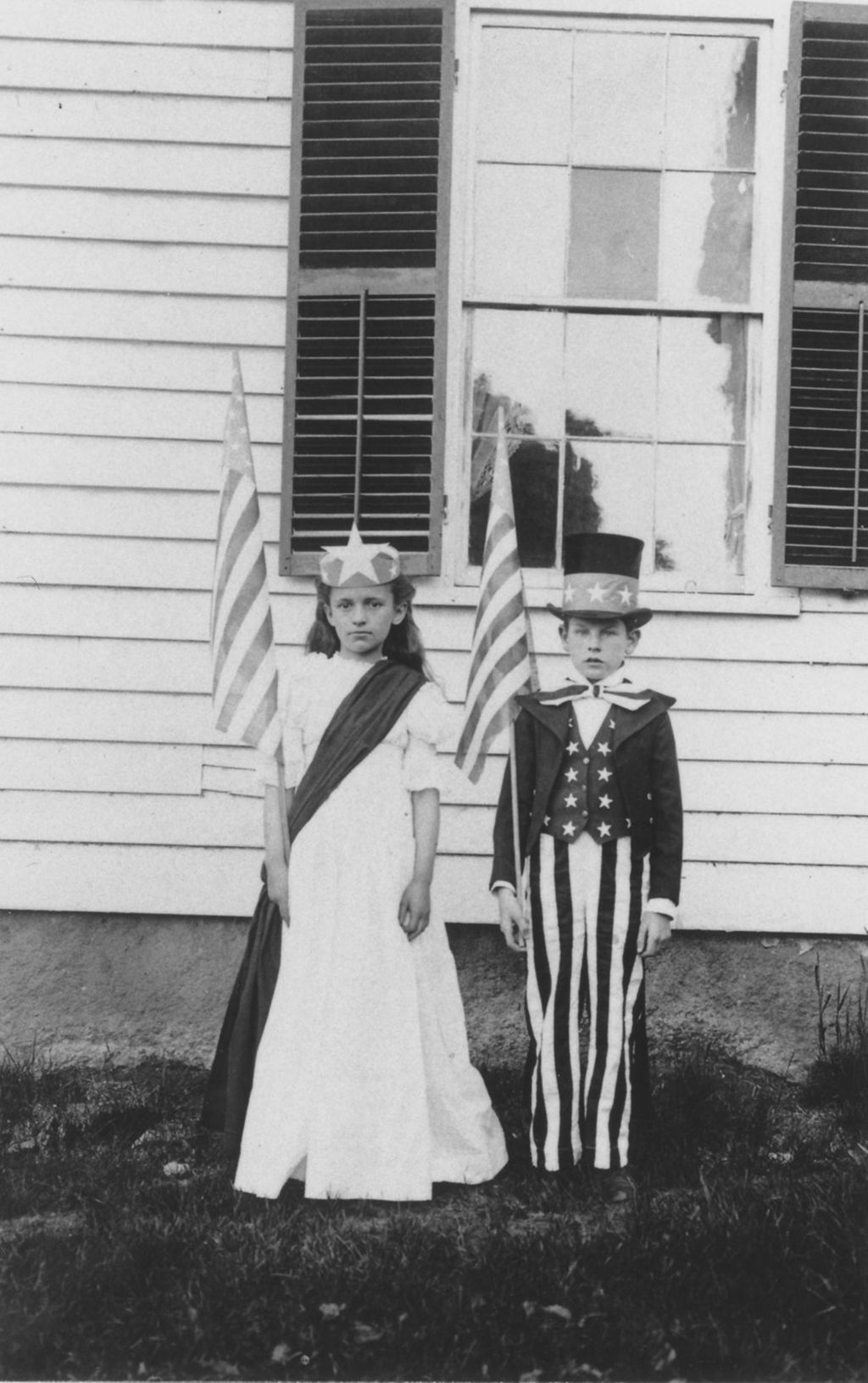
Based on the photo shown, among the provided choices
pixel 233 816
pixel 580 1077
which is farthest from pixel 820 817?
pixel 233 816

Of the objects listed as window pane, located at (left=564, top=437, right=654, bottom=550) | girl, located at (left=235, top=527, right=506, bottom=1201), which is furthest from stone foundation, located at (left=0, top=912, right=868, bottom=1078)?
window pane, located at (left=564, top=437, right=654, bottom=550)

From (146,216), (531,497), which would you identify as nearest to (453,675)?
(531,497)

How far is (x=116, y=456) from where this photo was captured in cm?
526

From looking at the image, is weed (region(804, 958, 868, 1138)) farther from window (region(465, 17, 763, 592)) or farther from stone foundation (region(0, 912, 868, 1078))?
window (region(465, 17, 763, 592))

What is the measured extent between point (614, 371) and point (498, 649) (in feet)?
5.12

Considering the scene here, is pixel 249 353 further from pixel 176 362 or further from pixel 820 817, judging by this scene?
pixel 820 817

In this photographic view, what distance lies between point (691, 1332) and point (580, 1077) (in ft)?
3.18

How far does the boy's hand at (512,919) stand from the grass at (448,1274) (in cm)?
69

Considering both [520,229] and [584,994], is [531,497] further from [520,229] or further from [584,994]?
[584,994]

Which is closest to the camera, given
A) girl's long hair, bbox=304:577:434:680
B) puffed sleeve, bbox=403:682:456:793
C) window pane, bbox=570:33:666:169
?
puffed sleeve, bbox=403:682:456:793

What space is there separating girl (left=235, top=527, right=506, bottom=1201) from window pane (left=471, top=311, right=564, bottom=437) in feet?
4.35

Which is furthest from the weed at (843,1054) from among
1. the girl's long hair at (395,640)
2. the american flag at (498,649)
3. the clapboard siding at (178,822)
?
the girl's long hair at (395,640)

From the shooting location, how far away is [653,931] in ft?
13.4

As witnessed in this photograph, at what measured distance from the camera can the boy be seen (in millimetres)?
4121
